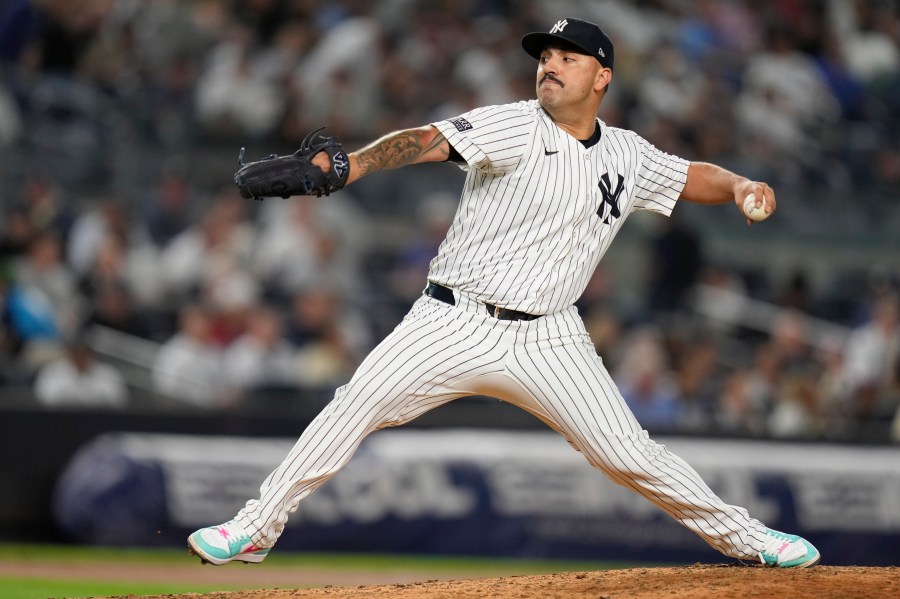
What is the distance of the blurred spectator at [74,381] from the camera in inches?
381

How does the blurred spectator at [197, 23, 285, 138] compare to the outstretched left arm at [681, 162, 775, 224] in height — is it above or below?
above

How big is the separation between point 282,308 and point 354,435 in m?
5.85

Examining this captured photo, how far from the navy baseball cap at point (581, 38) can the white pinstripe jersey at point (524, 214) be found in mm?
251

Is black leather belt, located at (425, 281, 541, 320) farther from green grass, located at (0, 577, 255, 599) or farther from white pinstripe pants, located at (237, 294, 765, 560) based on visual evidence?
green grass, located at (0, 577, 255, 599)

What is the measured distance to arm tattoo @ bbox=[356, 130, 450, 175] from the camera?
468 cm

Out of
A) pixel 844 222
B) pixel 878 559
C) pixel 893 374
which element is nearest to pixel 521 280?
pixel 878 559

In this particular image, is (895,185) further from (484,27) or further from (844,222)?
(484,27)

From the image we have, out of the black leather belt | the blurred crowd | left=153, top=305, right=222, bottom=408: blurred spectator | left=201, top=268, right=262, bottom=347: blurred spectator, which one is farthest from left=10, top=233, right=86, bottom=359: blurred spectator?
the black leather belt

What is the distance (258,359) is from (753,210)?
5819 mm

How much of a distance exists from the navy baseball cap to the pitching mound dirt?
200 centimetres

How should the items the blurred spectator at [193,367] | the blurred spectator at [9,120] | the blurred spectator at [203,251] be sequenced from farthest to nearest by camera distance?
1. the blurred spectator at [9,120]
2. the blurred spectator at [203,251]
3. the blurred spectator at [193,367]

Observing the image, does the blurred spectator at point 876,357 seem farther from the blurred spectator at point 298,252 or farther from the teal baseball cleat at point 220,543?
Answer: the teal baseball cleat at point 220,543

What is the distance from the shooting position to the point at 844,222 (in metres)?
13.0

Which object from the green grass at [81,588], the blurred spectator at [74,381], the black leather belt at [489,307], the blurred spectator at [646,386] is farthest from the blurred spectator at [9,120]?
the black leather belt at [489,307]
